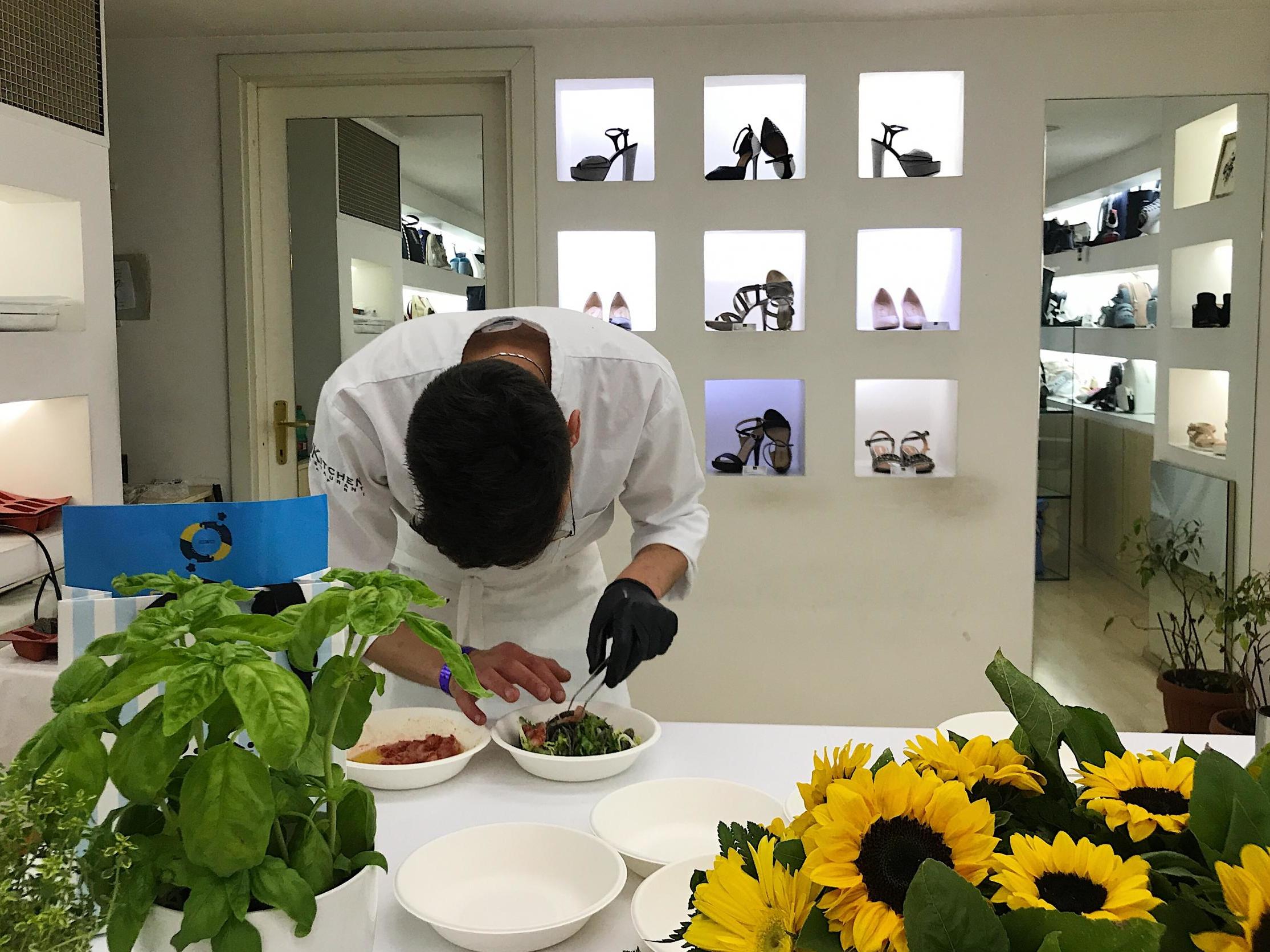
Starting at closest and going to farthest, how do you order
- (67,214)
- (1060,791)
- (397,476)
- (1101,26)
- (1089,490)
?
(1060,791) → (397,476) → (67,214) → (1101,26) → (1089,490)

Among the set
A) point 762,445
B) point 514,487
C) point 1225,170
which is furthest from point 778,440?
point 514,487

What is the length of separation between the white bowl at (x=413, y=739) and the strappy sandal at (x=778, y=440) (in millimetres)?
2049

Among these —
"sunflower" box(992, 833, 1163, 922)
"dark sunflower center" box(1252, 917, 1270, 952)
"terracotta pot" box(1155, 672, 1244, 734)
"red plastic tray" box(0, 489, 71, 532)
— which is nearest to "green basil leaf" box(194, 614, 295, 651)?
"sunflower" box(992, 833, 1163, 922)

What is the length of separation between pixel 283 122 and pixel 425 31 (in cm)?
57

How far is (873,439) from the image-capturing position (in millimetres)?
3342

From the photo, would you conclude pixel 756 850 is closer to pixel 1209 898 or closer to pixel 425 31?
pixel 1209 898

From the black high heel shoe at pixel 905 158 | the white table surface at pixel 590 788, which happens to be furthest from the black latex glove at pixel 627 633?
the black high heel shoe at pixel 905 158

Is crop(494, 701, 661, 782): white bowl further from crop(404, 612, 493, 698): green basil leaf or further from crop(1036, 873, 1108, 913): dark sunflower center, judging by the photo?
crop(1036, 873, 1108, 913): dark sunflower center

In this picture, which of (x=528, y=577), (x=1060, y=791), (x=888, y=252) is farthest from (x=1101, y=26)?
(x=1060, y=791)

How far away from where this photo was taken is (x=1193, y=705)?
298 cm

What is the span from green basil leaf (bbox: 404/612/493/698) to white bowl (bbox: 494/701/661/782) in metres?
0.53

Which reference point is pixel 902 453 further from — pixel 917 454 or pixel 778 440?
pixel 778 440

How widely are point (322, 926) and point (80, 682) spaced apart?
23cm

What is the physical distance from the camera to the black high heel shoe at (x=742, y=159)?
3152mm
